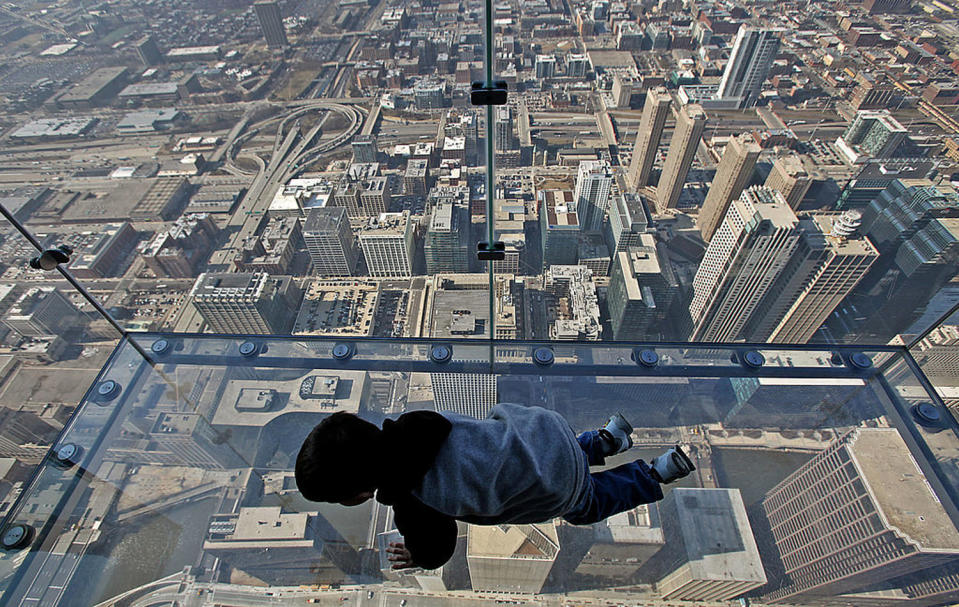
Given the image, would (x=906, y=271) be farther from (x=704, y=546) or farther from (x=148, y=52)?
(x=148, y=52)

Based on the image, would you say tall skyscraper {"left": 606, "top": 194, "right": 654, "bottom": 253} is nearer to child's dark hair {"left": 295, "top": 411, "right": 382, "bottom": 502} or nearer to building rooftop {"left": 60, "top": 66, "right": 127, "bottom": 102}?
child's dark hair {"left": 295, "top": 411, "right": 382, "bottom": 502}

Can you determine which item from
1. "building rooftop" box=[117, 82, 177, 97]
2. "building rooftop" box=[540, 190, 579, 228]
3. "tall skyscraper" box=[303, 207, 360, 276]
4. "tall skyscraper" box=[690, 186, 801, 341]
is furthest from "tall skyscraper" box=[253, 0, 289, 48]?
"tall skyscraper" box=[690, 186, 801, 341]

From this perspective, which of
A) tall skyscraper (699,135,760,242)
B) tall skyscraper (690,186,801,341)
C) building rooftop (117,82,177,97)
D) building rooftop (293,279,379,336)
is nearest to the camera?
tall skyscraper (690,186,801,341)

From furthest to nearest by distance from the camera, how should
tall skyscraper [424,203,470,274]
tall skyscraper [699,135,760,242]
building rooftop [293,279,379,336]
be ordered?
tall skyscraper [699,135,760,242] → tall skyscraper [424,203,470,274] → building rooftop [293,279,379,336]

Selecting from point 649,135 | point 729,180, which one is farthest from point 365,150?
point 729,180

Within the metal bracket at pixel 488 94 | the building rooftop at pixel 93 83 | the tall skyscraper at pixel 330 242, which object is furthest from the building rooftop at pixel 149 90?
the metal bracket at pixel 488 94

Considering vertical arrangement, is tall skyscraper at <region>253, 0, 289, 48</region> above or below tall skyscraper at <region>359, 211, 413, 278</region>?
above

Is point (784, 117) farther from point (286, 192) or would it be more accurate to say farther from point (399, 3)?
point (399, 3)
